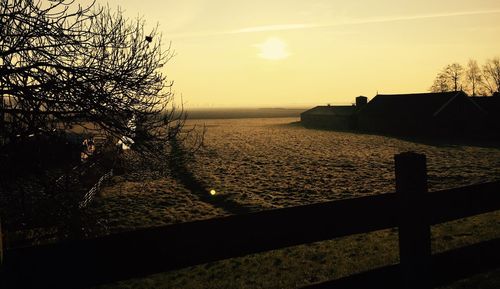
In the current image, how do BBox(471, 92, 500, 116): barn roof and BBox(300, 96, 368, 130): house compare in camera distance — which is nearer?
BBox(471, 92, 500, 116): barn roof

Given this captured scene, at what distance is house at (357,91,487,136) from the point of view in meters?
40.9

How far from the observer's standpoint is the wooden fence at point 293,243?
177 centimetres

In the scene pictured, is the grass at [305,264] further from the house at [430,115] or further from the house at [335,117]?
the house at [335,117]

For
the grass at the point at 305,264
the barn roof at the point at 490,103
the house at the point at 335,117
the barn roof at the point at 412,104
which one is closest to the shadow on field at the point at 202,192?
the grass at the point at 305,264

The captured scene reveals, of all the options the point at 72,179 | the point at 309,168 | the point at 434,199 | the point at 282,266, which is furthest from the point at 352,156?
the point at 434,199

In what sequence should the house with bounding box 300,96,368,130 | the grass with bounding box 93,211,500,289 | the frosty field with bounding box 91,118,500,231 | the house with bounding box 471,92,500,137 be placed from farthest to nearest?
the house with bounding box 300,96,368,130
the house with bounding box 471,92,500,137
the frosty field with bounding box 91,118,500,231
the grass with bounding box 93,211,500,289

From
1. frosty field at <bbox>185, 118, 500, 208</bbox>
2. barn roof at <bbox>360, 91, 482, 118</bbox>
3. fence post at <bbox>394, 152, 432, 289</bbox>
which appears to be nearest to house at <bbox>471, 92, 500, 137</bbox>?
barn roof at <bbox>360, 91, 482, 118</bbox>

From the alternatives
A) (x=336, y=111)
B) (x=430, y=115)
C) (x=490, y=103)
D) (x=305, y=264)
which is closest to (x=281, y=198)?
(x=305, y=264)

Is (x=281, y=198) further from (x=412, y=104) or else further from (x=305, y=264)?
(x=412, y=104)

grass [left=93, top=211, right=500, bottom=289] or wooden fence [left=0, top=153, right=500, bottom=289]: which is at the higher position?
wooden fence [left=0, top=153, right=500, bottom=289]

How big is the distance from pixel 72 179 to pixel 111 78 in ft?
8.88

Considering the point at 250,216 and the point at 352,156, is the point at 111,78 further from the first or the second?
the point at 352,156

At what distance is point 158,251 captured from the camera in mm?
1946

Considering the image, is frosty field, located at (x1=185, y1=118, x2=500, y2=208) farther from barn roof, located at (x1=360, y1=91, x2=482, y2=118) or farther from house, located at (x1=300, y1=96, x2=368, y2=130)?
house, located at (x1=300, y1=96, x2=368, y2=130)
